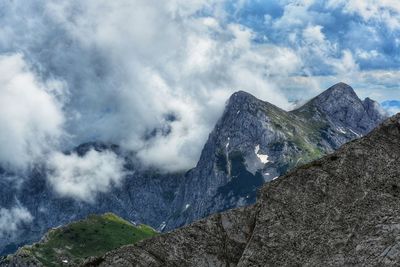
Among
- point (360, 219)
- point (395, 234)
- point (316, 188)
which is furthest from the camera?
point (316, 188)

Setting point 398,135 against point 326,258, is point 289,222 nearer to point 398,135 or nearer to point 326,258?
point 326,258

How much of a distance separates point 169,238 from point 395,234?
1160 cm

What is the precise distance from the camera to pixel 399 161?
3070 cm

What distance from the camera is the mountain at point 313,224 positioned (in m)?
27.0

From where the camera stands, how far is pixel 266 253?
28.5 meters

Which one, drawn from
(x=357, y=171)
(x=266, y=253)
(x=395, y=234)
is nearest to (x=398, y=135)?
(x=357, y=171)

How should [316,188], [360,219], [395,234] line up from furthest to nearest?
[316,188], [360,219], [395,234]

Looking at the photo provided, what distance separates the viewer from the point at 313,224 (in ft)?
94.5

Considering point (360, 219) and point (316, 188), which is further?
Answer: point (316, 188)

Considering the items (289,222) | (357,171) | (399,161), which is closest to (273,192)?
(289,222)

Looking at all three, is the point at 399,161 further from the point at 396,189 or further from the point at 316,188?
the point at 316,188

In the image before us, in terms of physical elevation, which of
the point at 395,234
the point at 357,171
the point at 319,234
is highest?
the point at 357,171

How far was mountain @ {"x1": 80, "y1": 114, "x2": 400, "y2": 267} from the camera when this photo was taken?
26984 millimetres

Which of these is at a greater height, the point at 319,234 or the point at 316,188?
the point at 316,188
